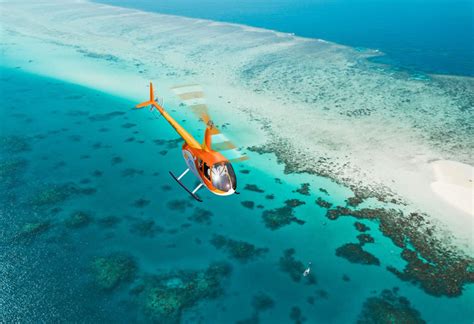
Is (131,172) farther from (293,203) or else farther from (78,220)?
(293,203)

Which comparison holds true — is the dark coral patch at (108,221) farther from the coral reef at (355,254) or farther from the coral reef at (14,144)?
the coral reef at (355,254)

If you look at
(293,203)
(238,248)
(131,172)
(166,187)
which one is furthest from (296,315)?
(131,172)

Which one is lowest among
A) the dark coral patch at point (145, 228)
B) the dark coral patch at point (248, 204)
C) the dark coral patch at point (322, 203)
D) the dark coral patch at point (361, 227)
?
the dark coral patch at point (145, 228)

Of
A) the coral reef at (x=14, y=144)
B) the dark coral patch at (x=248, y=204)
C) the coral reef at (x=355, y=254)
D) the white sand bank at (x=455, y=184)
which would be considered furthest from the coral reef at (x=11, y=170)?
the white sand bank at (x=455, y=184)

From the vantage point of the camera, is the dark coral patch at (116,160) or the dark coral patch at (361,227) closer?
the dark coral patch at (361,227)

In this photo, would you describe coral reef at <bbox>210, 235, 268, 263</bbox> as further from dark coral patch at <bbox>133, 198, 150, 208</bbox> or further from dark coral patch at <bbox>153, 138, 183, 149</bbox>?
dark coral patch at <bbox>153, 138, 183, 149</bbox>

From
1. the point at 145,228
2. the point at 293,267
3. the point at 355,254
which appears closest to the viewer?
the point at 293,267

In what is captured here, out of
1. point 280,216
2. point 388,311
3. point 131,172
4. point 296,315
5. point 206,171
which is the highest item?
point 206,171
